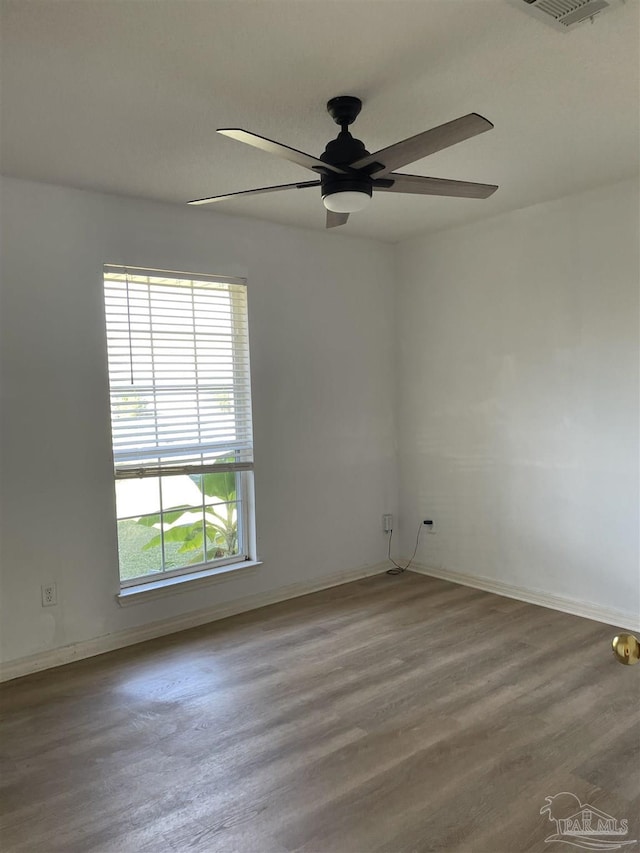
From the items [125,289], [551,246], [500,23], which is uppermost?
[500,23]

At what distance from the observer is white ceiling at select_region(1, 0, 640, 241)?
1852 mm

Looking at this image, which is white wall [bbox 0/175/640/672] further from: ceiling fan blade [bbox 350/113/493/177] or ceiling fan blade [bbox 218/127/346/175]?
ceiling fan blade [bbox 350/113/493/177]

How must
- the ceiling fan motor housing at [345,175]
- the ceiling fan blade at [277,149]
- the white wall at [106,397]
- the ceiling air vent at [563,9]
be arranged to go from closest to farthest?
the ceiling air vent at [563,9] → the ceiling fan blade at [277,149] → the ceiling fan motor housing at [345,175] → the white wall at [106,397]

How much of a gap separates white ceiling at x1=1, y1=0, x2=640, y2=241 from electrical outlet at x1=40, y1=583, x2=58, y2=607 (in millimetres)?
2103

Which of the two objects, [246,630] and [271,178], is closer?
[271,178]

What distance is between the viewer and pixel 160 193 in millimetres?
3434

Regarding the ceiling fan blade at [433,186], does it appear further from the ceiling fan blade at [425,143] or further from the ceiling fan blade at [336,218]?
the ceiling fan blade at [336,218]

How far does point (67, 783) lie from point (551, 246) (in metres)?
3.74

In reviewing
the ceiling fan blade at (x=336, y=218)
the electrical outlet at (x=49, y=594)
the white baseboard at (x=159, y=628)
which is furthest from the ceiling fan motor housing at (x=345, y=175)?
the white baseboard at (x=159, y=628)

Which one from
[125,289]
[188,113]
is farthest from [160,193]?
[188,113]

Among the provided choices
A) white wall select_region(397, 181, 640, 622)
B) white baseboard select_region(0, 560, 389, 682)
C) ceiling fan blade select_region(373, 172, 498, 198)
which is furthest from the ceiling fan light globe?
white baseboard select_region(0, 560, 389, 682)

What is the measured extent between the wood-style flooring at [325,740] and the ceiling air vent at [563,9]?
2.51 meters

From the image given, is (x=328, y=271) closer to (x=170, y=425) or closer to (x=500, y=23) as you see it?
(x=170, y=425)

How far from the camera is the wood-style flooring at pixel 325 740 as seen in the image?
204 cm
